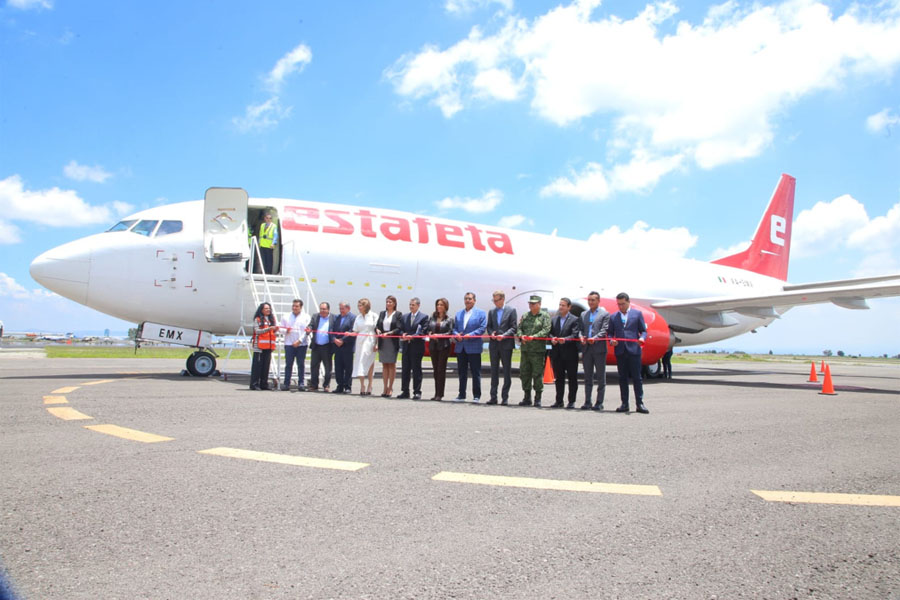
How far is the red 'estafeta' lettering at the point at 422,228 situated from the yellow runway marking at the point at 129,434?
963cm

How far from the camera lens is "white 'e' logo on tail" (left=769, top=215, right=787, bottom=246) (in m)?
24.2

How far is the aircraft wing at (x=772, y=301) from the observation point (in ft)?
44.1

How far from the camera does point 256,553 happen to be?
2.62 m

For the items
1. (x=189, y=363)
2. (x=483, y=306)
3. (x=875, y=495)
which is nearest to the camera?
(x=875, y=495)

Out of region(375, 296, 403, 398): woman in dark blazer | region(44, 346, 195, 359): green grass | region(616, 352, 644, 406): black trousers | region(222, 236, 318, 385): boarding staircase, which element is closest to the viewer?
region(616, 352, 644, 406): black trousers

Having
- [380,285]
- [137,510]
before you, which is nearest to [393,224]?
[380,285]

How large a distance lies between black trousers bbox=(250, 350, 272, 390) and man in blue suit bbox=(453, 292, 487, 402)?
3.53m

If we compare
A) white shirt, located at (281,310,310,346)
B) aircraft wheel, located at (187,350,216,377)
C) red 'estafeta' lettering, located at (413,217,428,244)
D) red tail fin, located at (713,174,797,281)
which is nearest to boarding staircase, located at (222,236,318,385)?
aircraft wheel, located at (187,350,216,377)

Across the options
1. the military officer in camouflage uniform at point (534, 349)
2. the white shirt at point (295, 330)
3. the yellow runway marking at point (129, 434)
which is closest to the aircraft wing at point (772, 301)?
the military officer in camouflage uniform at point (534, 349)

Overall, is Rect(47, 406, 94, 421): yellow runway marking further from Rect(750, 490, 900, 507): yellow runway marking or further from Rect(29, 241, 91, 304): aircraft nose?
Rect(750, 490, 900, 507): yellow runway marking

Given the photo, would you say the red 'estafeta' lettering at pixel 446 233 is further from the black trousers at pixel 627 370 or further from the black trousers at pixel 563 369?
the black trousers at pixel 627 370

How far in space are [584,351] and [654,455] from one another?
159 inches

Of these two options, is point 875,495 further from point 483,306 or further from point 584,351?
point 483,306

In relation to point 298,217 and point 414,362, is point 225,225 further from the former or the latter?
point 414,362
